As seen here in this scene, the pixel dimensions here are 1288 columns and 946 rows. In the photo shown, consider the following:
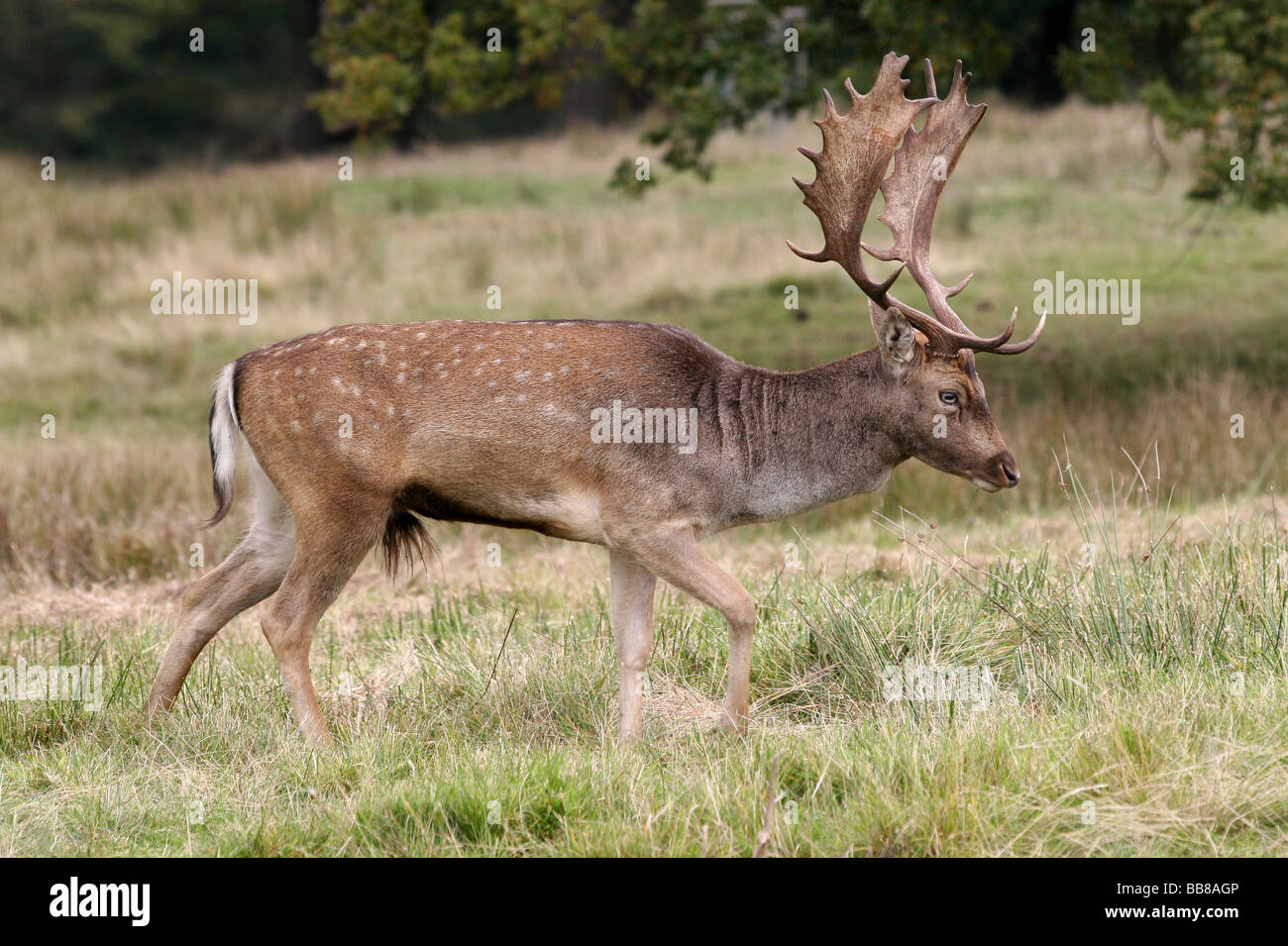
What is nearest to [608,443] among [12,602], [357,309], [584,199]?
[12,602]

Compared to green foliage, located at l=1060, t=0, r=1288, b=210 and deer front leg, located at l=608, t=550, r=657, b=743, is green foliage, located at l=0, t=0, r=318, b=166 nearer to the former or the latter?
green foliage, located at l=1060, t=0, r=1288, b=210

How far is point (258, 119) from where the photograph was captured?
38344 mm

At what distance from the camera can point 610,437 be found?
583cm

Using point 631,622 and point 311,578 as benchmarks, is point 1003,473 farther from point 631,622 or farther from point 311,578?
point 311,578

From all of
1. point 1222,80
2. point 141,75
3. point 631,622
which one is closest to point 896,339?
point 631,622

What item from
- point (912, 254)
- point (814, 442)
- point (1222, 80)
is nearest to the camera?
point (814, 442)

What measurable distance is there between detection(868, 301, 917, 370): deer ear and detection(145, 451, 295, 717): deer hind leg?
232 centimetres

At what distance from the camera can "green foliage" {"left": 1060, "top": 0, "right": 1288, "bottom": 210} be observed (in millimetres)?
10906

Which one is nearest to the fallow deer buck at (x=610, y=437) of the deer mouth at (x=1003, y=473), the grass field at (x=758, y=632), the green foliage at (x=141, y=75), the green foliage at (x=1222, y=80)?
the deer mouth at (x=1003, y=473)

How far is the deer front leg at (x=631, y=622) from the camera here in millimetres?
5949

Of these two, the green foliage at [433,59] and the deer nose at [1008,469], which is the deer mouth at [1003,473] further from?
the green foliage at [433,59]

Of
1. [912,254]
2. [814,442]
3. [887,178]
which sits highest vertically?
[887,178]

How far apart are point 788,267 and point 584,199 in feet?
17.8

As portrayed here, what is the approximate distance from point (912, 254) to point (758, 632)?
5.12 feet
